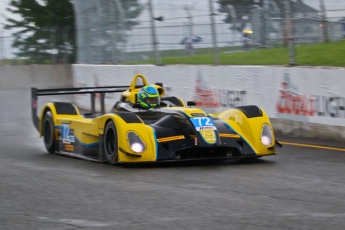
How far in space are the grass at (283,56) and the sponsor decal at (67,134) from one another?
440 cm

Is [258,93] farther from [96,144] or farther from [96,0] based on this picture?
[96,0]

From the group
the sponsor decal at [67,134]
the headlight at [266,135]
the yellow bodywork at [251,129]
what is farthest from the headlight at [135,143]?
the sponsor decal at [67,134]

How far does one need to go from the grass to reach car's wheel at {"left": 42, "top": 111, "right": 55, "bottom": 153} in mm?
4419

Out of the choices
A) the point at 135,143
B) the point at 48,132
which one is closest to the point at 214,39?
the point at 48,132

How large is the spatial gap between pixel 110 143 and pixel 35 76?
22.8 metres

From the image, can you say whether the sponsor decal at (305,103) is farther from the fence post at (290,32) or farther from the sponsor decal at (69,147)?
the sponsor decal at (69,147)

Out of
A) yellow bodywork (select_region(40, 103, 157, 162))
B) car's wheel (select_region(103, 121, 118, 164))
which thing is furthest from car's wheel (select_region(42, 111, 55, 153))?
car's wheel (select_region(103, 121, 118, 164))

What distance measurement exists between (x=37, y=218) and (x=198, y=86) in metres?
9.84

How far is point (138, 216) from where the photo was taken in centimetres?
576

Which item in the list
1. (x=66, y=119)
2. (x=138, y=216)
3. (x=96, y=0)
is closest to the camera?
(x=138, y=216)

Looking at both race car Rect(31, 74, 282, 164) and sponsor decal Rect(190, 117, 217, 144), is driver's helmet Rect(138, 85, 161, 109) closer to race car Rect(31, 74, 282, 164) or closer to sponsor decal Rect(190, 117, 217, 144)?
race car Rect(31, 74, 282, 164)

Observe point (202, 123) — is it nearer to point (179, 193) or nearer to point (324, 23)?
point (179, 193)

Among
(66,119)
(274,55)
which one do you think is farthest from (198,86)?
(66,119)

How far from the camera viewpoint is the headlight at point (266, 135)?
30.7 ft
